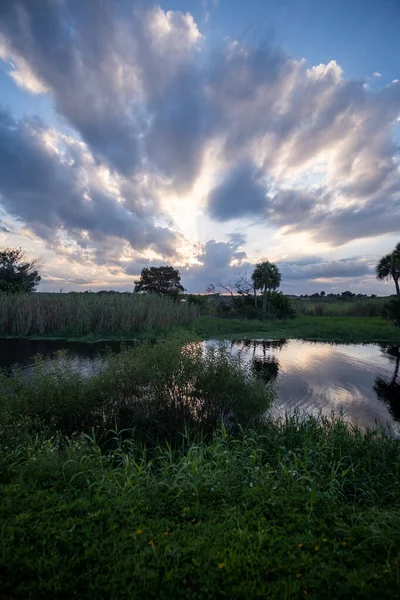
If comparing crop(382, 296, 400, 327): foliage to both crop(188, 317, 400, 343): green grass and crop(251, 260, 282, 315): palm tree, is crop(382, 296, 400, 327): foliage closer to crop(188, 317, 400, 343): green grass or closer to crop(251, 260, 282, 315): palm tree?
crop(188, 317, 400, 343): green grass

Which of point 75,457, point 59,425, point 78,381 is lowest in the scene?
point 59,425

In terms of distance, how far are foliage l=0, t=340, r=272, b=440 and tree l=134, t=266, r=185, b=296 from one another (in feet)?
141

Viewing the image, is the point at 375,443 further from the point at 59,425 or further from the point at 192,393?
the point at 59,425

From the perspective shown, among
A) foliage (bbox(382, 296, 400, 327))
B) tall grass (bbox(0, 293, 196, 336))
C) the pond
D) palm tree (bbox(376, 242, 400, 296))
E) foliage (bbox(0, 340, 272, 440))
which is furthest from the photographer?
palm tree (bbox(376, 242, 400, 296))

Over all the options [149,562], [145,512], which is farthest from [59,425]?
[149,562]

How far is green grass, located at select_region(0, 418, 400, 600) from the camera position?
2.13 meters

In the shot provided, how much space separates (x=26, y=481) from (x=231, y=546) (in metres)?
2.38

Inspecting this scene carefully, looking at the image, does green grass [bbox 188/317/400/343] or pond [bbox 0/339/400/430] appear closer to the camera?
pond [bbox 0/339/400/430]

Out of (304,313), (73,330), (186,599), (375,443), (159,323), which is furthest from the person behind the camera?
(304,313)

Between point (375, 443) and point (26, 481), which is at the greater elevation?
point (26, 481)

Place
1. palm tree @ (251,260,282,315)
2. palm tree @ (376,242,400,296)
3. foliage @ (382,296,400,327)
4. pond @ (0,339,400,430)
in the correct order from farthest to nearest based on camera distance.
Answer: palm tree @ (251,260,282,315)
palm tree @ (376,242,400,296)
foliage @ (382,296,400,327)
pond @ (0,339,400,430)

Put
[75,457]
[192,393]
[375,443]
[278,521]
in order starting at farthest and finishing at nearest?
[192,393]
[375,443]
[75,457]
[278,521]

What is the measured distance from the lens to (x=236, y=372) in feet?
25.0

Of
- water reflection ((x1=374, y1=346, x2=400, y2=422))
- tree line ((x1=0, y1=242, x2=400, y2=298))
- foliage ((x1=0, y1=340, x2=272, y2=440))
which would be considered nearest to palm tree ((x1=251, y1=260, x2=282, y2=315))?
tree line ((x1=0, y1=242, x2=400, y2=298))
